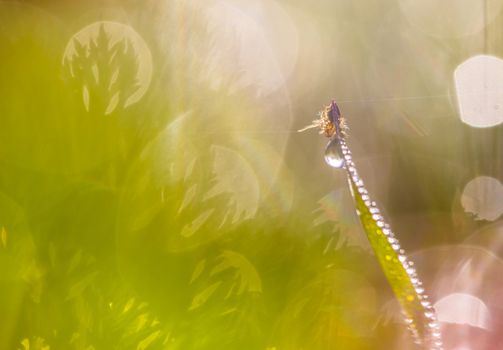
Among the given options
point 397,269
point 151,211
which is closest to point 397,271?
point 397,269

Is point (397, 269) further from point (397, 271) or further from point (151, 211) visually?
point (151, 211)

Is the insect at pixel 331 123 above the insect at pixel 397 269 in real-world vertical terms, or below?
above

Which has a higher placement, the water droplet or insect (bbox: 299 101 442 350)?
the water droplet

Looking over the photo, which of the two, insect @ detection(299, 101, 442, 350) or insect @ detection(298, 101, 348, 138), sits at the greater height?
insect @ detection(298, 101, 348, 138)

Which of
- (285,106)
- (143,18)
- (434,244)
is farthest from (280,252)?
(434,244)

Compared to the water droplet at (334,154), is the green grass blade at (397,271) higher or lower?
lower

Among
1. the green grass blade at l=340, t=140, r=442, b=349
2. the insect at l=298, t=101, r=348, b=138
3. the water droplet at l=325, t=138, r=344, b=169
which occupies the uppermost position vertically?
the insect at l=298, t=101, r=348, b=138

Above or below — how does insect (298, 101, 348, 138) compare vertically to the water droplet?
above

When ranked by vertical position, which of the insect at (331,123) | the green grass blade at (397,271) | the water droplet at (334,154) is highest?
the insect at (331,123)

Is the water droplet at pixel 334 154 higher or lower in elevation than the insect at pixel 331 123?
lower

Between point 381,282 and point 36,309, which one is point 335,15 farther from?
point 36,309

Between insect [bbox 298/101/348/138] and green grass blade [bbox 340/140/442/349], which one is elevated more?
insect [bbox 298/101/348/138]
